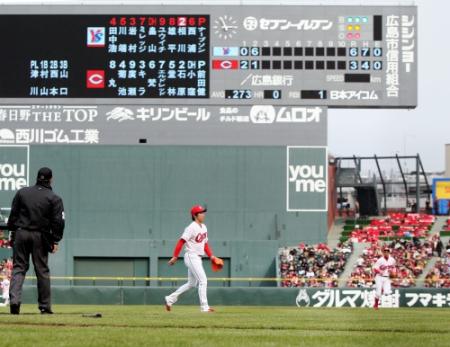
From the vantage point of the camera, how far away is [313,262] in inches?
1624

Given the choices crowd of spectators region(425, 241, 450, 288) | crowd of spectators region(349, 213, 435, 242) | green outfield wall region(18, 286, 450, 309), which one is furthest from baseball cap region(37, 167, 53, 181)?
crowd of spectators region(349, 213, 435, 242)

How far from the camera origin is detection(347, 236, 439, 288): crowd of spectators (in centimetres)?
3953

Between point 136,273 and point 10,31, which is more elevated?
point 10,31

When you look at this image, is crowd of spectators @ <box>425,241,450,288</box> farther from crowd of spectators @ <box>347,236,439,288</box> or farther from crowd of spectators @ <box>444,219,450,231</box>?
crowd of spectators @ <box>444,219,450,231</box>

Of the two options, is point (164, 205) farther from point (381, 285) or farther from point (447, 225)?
point (381, 285)

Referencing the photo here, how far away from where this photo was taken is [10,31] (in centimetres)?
4006

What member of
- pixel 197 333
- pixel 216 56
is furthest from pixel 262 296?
pixel 197 333

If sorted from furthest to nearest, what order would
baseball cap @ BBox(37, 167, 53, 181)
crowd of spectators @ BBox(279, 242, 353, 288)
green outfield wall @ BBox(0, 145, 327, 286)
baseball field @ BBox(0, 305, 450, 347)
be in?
green outfield wall @ BBox(0, 145, 327, 286), crowd of spectators @ BBox(279, 242, 353, 288), baseball cap @ BBox(37, 167, 53, 181), baseball field @ BBox(0, 305, 450, 347)

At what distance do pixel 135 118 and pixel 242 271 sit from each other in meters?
7.46

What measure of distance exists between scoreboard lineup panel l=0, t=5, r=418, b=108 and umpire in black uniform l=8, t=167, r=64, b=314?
88.9ft

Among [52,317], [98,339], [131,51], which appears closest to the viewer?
[98,339]

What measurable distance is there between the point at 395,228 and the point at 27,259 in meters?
35.4

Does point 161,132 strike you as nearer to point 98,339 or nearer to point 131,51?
point 131,51

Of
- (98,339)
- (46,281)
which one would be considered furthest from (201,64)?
(98,339)
